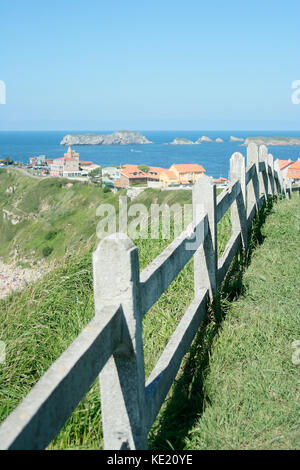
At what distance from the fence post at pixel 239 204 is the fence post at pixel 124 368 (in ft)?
12.4

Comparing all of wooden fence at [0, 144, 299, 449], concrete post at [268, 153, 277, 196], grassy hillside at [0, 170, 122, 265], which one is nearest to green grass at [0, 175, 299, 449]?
wooden fence at [0, 144, 299, 449]

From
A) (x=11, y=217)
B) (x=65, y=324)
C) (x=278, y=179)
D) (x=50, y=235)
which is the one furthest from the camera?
(x=11, y=217)

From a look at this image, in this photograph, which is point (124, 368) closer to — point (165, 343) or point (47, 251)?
point (165, 343)

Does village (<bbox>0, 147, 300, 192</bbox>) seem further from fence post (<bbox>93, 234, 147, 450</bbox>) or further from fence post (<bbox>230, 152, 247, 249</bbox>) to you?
fence post (<bbox>93, 234, 147, 450</bbox>)

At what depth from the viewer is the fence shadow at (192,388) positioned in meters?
2.69

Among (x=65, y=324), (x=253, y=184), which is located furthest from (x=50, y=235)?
(x=65, y=324)

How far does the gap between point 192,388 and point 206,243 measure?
1.45 metres

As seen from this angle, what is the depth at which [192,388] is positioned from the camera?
3.10 meters

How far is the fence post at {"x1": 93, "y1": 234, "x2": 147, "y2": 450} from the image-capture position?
2.03 m

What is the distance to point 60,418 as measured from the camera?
5.33 ft

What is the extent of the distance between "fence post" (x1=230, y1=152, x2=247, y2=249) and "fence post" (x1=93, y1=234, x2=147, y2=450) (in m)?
3.78

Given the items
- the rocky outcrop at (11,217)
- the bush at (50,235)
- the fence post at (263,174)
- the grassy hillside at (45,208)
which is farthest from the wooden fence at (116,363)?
the rocky outcrop at (11,217)

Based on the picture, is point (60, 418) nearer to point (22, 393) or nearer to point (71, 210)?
point (22, 393)
